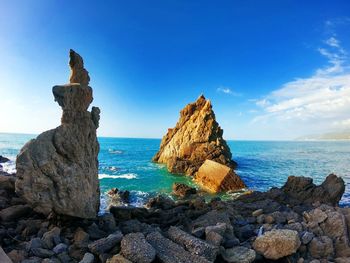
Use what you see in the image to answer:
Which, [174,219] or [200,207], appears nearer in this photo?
[174,219]

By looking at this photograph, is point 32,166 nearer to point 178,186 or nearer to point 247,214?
point 247,214

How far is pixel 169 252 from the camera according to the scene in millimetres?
8961

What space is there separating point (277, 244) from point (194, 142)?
5041 centimetres

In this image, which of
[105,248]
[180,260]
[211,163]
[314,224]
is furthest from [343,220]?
[211,163]

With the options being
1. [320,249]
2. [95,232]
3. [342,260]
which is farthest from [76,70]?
[342,260]

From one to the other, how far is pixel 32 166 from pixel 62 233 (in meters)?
3.18

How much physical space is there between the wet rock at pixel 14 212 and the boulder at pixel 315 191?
19011 mm

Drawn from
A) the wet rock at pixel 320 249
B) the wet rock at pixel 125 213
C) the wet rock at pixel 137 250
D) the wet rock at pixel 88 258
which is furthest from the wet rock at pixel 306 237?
the wet rock at pixel 125 213

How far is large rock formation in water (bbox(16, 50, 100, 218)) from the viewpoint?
11203 mm

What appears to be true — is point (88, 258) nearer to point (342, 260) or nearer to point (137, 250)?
point (137, 250)

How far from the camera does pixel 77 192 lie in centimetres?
1222

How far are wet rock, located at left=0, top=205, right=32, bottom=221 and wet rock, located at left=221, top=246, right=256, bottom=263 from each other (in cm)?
993

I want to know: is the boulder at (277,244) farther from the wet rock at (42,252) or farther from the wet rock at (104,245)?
the wet rock at (42,252)

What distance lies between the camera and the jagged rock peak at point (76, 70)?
14.6 m
